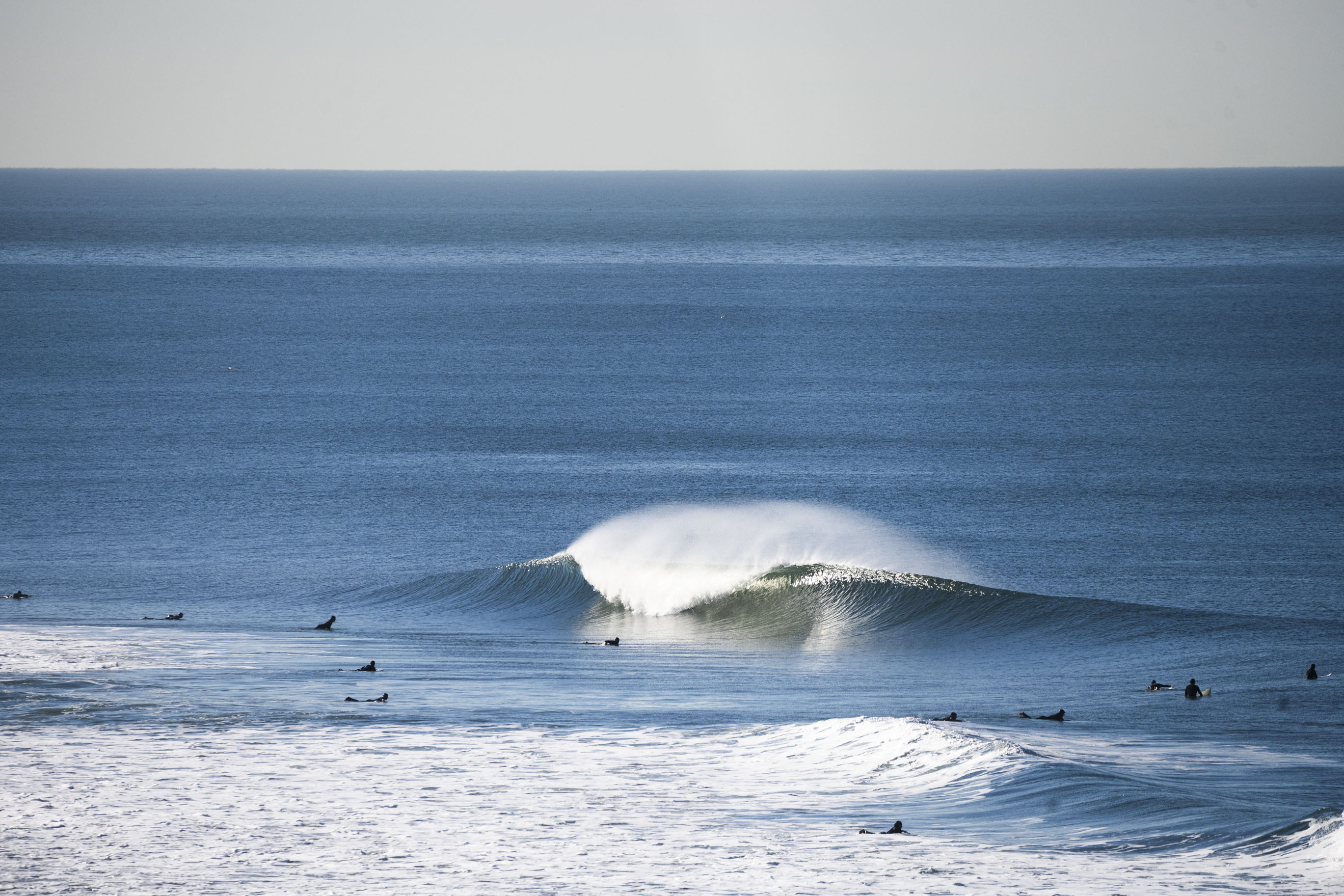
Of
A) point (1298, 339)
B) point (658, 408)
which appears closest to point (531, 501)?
point (658, 408)

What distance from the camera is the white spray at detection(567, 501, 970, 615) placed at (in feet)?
106

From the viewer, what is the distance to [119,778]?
15.9 metres

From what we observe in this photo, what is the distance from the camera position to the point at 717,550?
1406 inches

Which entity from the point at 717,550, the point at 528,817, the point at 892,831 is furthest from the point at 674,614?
the point at 892,831

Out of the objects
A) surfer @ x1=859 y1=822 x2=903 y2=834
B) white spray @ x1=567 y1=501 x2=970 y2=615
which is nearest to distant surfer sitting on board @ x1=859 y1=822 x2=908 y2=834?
surfer @ x1=859 y1=822 x2=903 y2=834

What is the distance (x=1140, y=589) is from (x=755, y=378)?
48.6m

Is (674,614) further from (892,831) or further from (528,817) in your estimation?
(892,831)

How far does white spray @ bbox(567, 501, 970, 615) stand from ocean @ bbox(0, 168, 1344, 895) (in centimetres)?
20

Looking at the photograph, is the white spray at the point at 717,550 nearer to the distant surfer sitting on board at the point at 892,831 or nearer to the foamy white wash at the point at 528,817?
the foamy white wash at the point at 528,817

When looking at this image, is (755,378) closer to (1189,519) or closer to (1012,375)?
(1012,375)

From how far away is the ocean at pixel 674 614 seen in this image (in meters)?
14.0

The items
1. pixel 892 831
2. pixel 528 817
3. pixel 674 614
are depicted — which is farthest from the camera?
pixel 674 614

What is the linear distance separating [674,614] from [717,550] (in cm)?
488

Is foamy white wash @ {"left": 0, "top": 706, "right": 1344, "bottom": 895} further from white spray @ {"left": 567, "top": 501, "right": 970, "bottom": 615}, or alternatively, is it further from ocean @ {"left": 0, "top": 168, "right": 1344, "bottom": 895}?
white spray @ {"left": 567, "top": 501, "right": 970, "bottom": 615}
